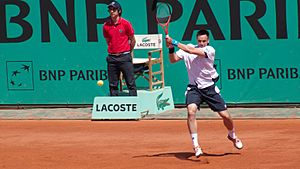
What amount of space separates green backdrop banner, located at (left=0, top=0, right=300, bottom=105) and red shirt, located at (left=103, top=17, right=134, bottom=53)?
113 centimetres

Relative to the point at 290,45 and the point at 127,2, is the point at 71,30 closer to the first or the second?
the point at 127,2

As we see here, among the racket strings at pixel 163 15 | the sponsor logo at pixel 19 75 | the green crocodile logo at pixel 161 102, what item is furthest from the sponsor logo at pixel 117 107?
the racket strings at pixel 163 15

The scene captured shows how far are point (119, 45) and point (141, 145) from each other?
3109mm

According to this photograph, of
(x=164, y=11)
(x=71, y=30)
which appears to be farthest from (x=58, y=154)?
(x=71, y=30)

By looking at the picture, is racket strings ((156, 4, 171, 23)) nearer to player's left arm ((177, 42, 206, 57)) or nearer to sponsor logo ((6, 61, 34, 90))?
player's left arm ((177, 42, 206, 57))

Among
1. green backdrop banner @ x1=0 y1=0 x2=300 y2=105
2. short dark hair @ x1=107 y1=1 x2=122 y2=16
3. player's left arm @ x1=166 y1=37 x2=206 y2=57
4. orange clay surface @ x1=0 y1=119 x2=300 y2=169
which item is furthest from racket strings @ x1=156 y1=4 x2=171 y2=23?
green backdrop banner @ x1=0 y1=0 x2=300 y2=105

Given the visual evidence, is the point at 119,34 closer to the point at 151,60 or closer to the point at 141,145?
the point at 151,60

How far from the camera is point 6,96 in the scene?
16875 millimetres

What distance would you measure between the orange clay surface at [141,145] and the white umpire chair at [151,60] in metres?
1.21

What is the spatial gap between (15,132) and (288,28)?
5214mm

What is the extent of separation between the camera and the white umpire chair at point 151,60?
51.1ft

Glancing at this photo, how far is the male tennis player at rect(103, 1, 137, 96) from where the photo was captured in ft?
48.5

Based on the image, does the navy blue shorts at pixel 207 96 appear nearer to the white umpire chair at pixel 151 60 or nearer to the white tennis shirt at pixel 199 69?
the white tennis shirt at pixel 199 69

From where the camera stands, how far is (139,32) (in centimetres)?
1593
